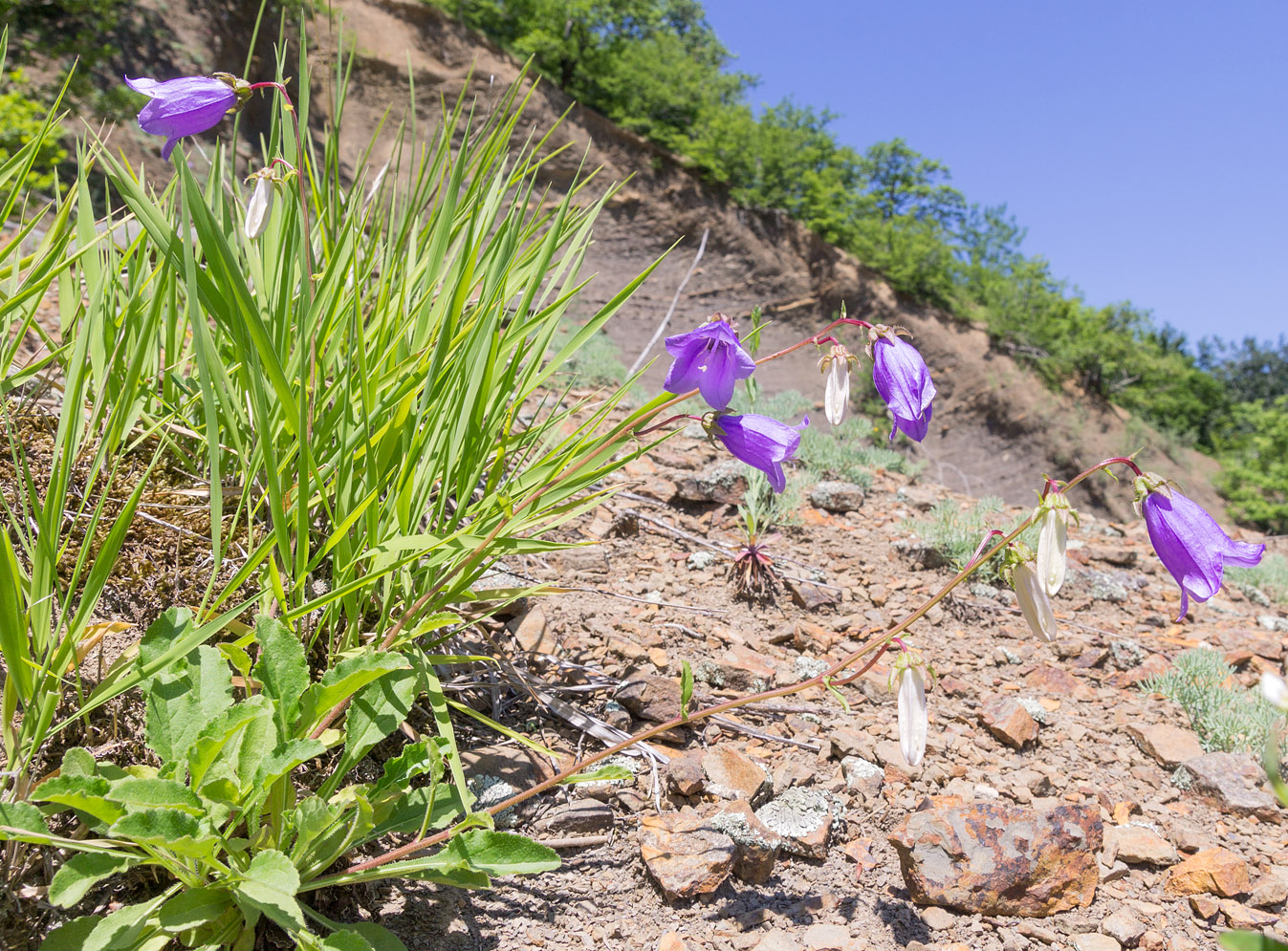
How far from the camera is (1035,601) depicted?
1.16 m

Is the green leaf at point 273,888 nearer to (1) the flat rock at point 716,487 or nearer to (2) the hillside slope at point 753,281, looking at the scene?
(1) the flat rock at point 716,487

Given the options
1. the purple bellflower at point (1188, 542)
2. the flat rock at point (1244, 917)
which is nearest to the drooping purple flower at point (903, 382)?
the purple bellflower at point (1188, 542)

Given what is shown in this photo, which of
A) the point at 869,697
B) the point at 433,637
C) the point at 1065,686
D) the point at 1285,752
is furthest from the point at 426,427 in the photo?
the point at 1285,752

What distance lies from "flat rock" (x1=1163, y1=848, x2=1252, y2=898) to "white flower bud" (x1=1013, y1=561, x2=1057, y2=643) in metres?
0.69

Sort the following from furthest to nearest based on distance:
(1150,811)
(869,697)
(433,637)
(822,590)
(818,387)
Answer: (818,387) → (822,590) → (869,697) → (1150,811) → (433,637)

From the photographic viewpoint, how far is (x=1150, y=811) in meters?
1.66

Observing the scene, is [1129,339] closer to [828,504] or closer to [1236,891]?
[828,504]

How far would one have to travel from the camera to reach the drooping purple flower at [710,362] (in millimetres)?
1159

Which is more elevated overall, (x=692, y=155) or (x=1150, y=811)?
(x=692, y=155)

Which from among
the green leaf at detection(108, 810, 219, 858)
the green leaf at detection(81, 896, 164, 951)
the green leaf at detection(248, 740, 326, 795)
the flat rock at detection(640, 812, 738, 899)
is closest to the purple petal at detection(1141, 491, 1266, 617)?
the flat rock at detection(640, 812, 738, 899)

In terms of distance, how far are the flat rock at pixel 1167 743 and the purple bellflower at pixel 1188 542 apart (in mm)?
970

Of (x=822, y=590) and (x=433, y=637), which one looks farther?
(x=822, y=590)

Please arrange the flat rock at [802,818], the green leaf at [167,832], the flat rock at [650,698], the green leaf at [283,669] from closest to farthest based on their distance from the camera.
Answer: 1. the green leaf at [167,832]
2. the green leaf at [283,669]
3. the flat rock at [802,818]
4. the flat rock at [650,698]

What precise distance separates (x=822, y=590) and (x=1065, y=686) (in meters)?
0.71
